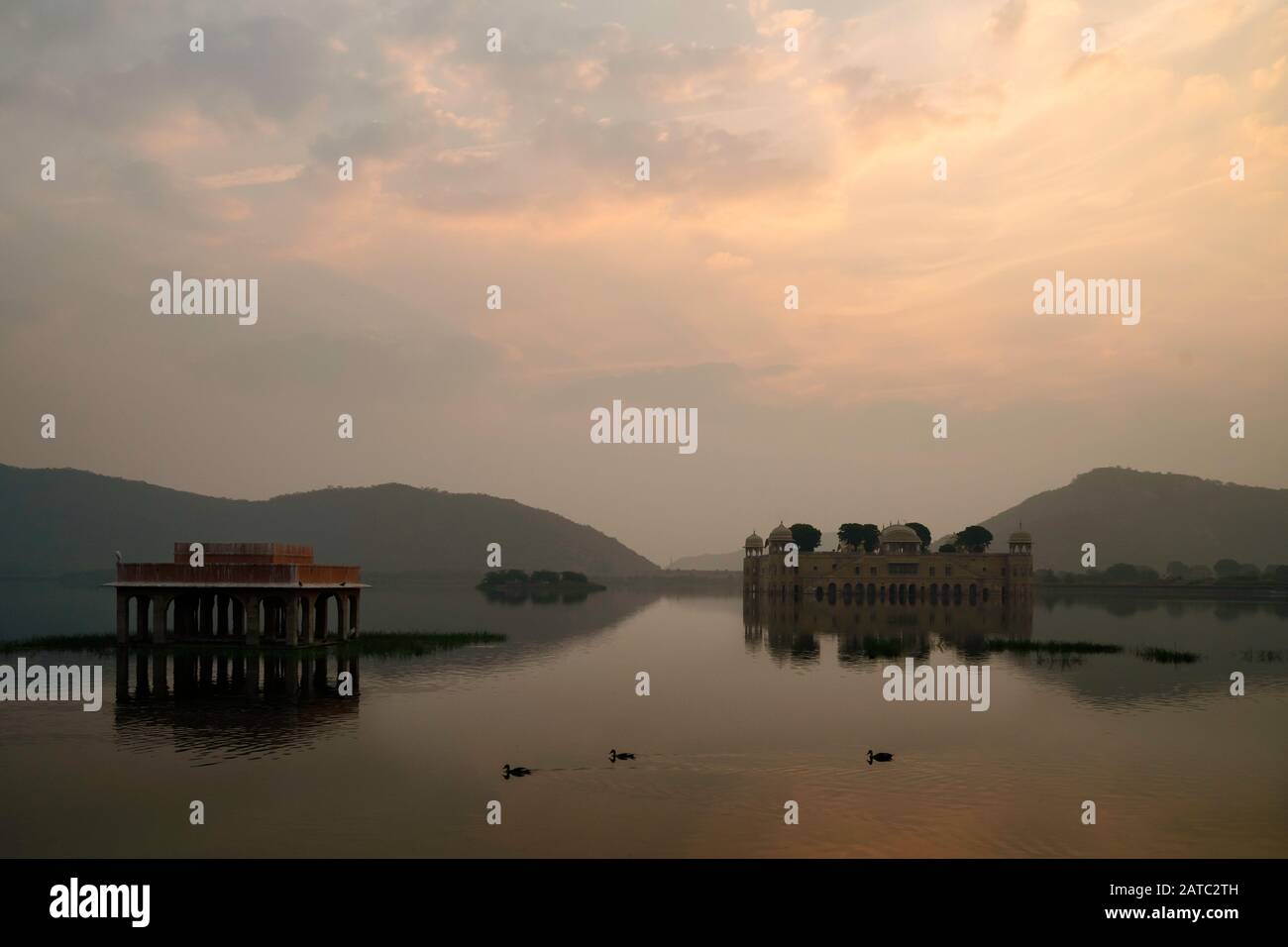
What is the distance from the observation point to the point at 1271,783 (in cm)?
3338

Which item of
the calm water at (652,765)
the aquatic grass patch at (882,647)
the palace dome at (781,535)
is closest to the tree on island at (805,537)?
the palace dome at (781,535)

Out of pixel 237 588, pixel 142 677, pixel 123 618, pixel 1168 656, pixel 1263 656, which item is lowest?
pixel 1263 656

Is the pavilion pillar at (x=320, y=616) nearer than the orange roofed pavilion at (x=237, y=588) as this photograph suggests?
No

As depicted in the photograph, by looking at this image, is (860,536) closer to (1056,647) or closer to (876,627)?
(876,627)

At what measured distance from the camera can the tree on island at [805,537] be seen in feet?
553

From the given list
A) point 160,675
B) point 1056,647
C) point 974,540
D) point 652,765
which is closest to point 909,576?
point 974,540

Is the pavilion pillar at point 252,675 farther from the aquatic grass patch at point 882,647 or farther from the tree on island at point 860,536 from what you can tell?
the tree on island at point 860,536

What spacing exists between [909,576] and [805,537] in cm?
2011

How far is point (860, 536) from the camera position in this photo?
173375 mm

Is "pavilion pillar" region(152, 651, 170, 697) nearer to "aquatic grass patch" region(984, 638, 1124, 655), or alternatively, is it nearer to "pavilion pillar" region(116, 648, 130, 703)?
"pavilion pillar" region(116, 648, 130, 703)

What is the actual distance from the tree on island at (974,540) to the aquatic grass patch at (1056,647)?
300 feet

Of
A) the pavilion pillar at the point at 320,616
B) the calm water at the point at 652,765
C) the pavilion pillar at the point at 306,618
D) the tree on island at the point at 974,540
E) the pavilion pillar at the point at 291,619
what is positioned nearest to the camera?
the calm water at the point at 652,765

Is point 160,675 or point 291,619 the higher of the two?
point 291,619
